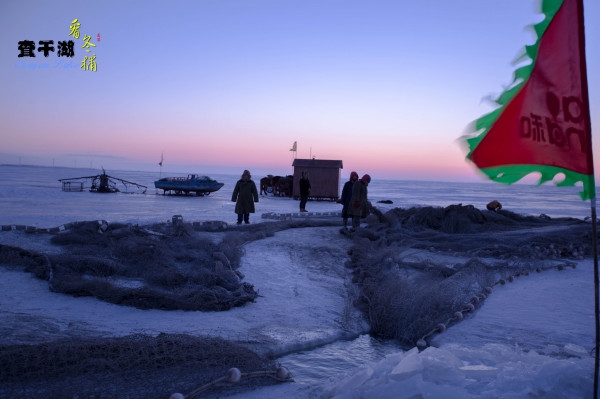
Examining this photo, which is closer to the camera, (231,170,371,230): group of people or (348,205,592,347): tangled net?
(348,205,592,347): tangled net

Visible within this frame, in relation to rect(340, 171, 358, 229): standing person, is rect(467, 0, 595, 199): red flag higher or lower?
higher

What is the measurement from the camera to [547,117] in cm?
279

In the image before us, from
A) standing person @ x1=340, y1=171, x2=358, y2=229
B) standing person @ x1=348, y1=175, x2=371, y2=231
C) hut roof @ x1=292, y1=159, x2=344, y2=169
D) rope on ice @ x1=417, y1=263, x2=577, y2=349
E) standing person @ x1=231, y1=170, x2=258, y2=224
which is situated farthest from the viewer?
hut roof @ x1=292, y1=159, x2=344, y2=169

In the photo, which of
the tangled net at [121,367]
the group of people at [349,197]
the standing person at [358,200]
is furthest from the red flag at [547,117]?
the standing person at [358,200]

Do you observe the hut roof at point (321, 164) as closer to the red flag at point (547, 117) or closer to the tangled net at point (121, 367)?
the tangled net at point (121, 367)

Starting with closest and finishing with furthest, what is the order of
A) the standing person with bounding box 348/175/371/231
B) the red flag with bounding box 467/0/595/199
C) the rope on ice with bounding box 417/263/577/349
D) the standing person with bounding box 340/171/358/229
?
the red flag with bounding box 467/0/595/199, the rope on ice with bounding box 417/263/577/349, the standing person with bounding box 348/175/371/231, the standing person with bounding box 340/171/358/229

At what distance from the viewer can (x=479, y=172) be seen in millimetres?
2850

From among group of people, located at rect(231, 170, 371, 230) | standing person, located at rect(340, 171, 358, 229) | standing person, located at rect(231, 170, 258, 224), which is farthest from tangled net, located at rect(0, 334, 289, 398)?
standing person, located at rect(231, 170, 258, 224)

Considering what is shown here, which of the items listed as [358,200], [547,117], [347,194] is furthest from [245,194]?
[547,117]

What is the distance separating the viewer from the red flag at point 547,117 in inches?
106

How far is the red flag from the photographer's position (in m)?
2.70

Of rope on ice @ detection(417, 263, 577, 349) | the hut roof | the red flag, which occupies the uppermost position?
the hut roof

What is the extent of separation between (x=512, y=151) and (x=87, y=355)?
3.10 m

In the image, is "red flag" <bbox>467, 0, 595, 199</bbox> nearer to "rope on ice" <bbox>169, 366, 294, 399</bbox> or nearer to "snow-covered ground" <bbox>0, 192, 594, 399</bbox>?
"snow-covered ground" <bbox>0, 192, 594, 399</bbox>
